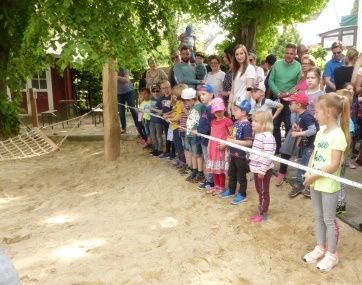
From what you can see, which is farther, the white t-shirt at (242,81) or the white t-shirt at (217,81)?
the white t-shirt at (217,81)

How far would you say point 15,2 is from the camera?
6.36 metres

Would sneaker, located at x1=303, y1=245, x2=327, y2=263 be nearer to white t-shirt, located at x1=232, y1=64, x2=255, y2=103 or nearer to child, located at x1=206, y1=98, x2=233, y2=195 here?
child, located at x1=206, y1=98, x2=233, y2=195

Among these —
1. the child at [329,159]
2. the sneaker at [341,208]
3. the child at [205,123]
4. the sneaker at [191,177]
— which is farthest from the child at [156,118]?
the child at [329,159]

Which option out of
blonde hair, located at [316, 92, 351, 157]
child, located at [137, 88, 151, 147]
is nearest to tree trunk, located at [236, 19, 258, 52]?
child, located at [137, 88, 151, 147]

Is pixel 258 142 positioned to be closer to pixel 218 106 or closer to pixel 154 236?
pixel 218 106

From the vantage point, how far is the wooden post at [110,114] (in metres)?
5.94

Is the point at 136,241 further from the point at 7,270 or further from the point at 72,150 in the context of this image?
the point at 72,150

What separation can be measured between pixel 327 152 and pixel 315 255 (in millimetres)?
845

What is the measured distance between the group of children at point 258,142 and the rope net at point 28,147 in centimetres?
166

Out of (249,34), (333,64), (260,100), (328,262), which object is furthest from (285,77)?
(249,34)

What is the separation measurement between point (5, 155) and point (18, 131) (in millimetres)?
3267

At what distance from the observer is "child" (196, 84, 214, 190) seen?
4.37 metres

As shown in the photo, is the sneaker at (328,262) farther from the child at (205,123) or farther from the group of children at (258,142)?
the child at (205,123)

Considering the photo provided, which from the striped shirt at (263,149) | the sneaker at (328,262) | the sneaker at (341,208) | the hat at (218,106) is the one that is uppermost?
the hat at (218,106)
